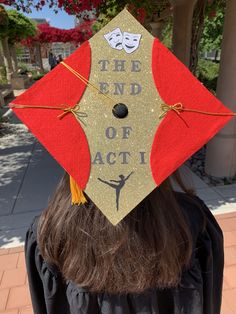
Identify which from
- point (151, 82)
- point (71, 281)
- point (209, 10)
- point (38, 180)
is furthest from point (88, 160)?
point (209, 10)

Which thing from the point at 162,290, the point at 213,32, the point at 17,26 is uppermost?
the point at 17,26

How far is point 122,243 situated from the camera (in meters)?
0.94

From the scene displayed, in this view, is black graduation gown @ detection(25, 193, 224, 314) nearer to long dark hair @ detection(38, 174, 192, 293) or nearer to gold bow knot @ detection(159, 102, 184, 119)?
long dark hair @ detection(38, 174, 192, 293)

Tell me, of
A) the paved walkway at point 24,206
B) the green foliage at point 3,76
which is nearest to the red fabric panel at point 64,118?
the paved walkway at point 24,206

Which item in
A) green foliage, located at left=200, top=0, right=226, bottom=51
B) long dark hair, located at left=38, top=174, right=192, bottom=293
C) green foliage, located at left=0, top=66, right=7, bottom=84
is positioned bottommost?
green foliage, located at left=0, top=66, right=7, bottom=84

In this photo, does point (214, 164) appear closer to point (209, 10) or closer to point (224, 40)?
point (224, 40)

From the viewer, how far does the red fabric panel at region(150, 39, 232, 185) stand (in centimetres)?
93

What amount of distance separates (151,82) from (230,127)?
3.46m

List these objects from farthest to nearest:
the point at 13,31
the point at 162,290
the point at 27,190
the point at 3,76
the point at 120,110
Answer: the point at 13,31
the point at 3,76
the point at 27,190
the point at 162,290
the point at 120,110

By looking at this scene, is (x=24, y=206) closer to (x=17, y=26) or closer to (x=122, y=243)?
(x=122, y=243)

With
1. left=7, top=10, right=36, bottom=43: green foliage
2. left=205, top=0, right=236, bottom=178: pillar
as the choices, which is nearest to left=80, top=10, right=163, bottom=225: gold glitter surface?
left=205, top=0, right=236, bottom=178: pillar

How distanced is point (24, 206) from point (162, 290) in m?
Result: 3.09

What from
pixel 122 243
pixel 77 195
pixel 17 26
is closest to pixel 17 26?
pixel 17 26

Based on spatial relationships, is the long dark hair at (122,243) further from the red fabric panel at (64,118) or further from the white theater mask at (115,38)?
the white theater mask at (115,38)
